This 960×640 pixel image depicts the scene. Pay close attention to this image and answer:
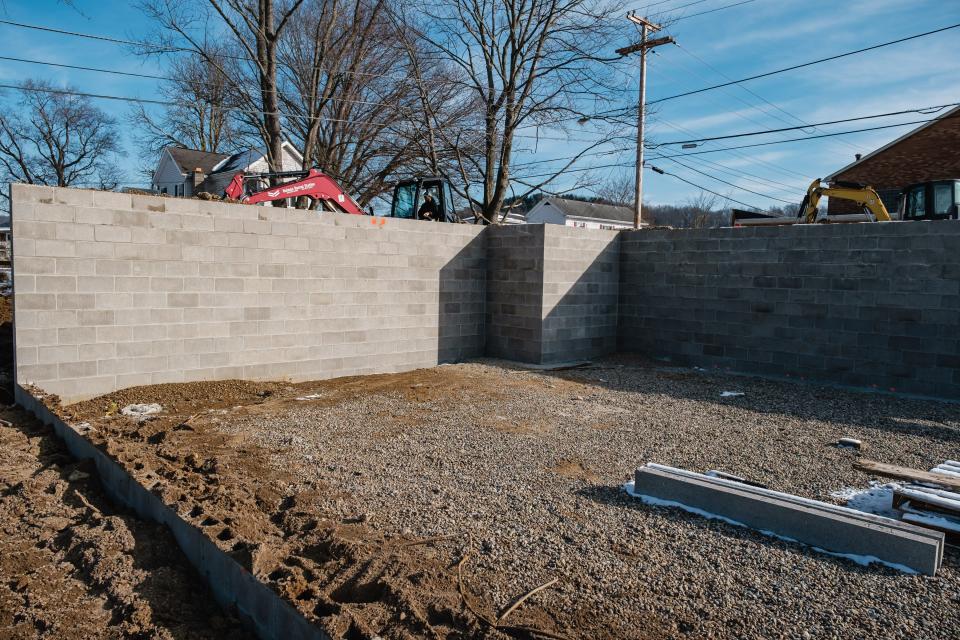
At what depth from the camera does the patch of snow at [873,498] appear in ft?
13.0

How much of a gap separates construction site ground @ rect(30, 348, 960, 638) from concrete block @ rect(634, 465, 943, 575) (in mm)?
125

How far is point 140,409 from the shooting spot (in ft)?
20.8

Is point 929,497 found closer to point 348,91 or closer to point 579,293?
point 579,293

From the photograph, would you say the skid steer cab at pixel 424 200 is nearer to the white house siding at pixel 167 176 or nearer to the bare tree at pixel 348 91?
the bare tree at pixel 348 91

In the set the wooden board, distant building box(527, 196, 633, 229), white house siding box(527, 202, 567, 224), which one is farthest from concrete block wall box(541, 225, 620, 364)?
white house siding box(527, 202, 567, 224)

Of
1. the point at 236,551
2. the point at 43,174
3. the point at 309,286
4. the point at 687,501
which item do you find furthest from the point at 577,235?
the point at 43,174

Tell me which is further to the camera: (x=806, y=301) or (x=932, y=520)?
(x=806, y=301)

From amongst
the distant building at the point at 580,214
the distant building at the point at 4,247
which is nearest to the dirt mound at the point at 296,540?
the distant building at the point at 4,247

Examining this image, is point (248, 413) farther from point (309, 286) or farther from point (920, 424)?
point (920, 424)

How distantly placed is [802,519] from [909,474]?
155 cm

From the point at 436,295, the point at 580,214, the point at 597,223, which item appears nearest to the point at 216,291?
the point at 436,295

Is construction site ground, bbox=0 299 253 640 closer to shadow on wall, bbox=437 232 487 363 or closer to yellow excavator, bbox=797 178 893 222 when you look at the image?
shadow on wall, bbox=437 232 487 363

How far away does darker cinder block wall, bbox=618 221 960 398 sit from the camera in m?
7.79

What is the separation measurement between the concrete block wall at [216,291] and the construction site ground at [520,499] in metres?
0.51
